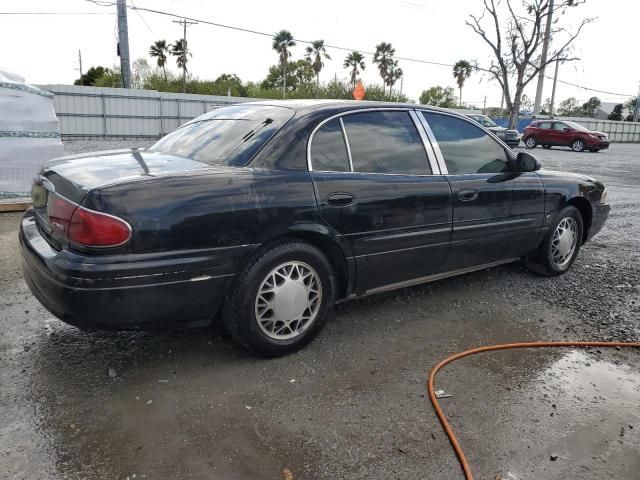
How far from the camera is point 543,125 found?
2577 cm

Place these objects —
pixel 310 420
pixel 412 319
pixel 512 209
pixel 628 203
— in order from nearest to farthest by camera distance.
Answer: pixel 310 420 → pixel 412 319 → pixel 512 209 → pixel 628 203

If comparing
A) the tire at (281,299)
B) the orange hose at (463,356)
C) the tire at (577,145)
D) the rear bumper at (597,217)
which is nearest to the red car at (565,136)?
the tire at (577,145)

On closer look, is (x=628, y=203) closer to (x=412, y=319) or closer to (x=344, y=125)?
(x=412, y=319)

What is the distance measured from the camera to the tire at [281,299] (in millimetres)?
2902

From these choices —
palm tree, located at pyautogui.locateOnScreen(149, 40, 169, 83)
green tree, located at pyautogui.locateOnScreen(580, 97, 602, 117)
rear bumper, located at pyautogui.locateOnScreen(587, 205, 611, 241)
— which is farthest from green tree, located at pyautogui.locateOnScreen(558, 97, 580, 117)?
rear bumper, located at pyautogui.locateOnScreen(587, 205, 611, 241)

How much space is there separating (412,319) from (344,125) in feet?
5.05

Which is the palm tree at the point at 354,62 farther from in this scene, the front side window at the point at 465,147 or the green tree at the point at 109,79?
the front side window at the point at 465,147

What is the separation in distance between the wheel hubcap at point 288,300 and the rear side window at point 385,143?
2.60 feet

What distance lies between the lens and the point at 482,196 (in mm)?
3971

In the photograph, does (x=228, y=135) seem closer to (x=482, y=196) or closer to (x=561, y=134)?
(x=482, y=196)

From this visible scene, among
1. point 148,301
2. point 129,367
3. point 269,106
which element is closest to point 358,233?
point 269,106

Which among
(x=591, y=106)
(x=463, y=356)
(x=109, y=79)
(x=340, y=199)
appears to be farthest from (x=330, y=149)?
(x=591, y=106)

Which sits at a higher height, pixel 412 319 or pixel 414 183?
Answer: pixel 414 183

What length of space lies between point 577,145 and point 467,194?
25084mm
